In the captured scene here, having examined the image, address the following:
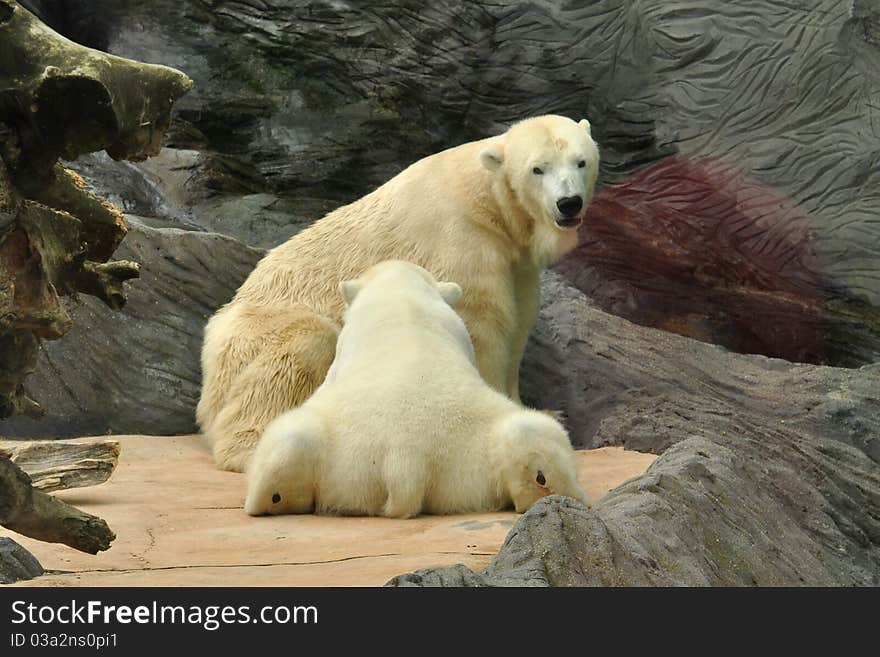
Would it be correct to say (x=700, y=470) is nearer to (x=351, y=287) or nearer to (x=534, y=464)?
(x=534, y=464)

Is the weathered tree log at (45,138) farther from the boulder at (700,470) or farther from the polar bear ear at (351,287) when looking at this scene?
the polar bear ear at (351,287)

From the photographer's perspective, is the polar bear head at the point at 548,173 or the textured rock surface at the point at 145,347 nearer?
the polar bear head at the point at 548,173

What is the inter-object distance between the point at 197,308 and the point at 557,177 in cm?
274

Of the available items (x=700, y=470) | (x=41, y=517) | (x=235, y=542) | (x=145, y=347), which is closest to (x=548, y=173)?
(x=700, y=470)

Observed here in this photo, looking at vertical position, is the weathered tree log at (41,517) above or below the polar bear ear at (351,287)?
above

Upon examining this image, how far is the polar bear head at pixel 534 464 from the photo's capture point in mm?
4438

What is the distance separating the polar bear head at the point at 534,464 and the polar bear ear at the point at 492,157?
2595mm

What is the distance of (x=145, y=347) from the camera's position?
25.0ft

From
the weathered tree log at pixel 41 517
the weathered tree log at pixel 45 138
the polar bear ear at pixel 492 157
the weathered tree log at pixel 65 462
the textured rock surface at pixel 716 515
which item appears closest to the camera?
the weathered tree log at pixel 45 138

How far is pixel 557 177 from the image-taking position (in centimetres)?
648

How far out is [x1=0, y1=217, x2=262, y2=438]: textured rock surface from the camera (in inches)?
283

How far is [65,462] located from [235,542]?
1452mm

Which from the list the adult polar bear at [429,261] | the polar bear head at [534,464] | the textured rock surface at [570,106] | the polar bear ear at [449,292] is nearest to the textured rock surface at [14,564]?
the polar bear head at [534,464]
